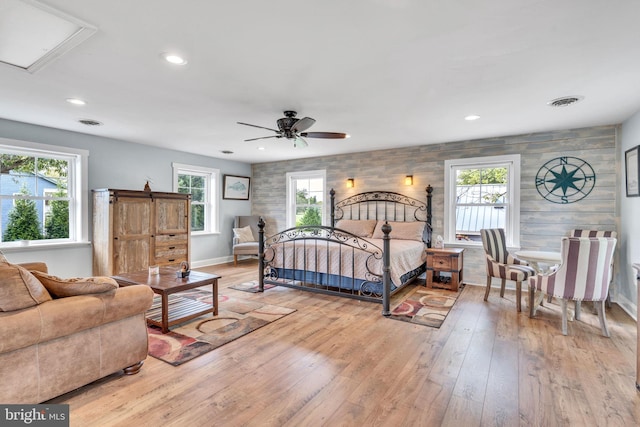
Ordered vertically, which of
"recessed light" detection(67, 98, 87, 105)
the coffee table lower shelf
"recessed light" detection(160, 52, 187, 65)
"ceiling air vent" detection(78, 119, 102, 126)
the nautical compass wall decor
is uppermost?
"ceiling air vent" detection(78, 119, 102, 126)

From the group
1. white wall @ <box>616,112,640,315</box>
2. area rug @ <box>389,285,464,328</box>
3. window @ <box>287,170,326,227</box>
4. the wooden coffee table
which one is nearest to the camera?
the wooden coffee table

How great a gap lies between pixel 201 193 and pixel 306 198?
2.37m

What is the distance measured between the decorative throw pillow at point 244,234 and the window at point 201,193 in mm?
488

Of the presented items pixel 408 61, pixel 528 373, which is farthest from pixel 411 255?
pixel 408 61

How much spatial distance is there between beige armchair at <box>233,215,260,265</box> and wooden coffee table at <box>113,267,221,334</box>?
2.79 metres

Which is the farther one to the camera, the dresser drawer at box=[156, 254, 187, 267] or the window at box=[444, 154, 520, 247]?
the dresser drawer at box=[156, 254, 187, 267]

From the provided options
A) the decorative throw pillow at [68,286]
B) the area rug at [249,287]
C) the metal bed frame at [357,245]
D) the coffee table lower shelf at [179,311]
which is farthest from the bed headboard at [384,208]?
the decorative throw pillow at [68,286]

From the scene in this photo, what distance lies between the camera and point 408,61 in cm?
254

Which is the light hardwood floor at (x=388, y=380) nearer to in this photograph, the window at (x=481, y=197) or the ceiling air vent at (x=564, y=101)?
the window at (x=481, y=197)

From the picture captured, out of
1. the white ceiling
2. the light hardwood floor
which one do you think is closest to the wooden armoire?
the white ceiling

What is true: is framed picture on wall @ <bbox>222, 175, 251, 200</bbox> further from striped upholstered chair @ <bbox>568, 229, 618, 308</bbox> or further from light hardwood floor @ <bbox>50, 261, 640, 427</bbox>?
striped upholstered chair @ <bbox>568, 229, 618, 308</bbox>

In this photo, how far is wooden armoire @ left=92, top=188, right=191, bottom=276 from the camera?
15.9 feet

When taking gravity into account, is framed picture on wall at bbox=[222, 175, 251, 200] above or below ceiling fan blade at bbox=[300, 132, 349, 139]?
below

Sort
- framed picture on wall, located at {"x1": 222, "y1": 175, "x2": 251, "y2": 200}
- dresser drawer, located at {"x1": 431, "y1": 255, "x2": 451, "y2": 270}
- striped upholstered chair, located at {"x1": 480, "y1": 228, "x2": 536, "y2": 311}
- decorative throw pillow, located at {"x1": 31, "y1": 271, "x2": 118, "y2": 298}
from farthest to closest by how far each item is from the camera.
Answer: framed picture on wall, located at {"x1": 222, "y1": 175, "x2": 251, "y2": 200}, dresser drawer, located at {"x1": 431, "y1": 255, "x2": 451, "y2": 270}, striped upholstered chair, located at {"x1": 480, "y1": 228, "x2": 536, "y2": 311}, decorative throw pillow, located at {"x1": 31, "y1": 271, "x2": 118, "y2": 298}
